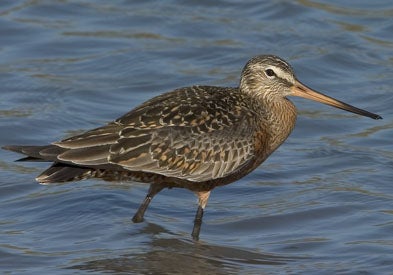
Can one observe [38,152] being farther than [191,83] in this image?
No

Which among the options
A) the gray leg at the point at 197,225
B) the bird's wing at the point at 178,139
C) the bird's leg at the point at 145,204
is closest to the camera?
the bird's wing at the point at 178,139

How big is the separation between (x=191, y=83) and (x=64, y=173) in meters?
4.93

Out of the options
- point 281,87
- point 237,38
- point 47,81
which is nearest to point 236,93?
point 281,87

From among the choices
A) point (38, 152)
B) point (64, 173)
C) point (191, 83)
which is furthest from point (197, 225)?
point (191, 83)

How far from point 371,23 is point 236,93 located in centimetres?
623

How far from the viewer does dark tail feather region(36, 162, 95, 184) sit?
10133mm

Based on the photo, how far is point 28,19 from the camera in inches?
667

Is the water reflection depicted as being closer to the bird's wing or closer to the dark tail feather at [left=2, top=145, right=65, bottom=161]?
the bird's wing

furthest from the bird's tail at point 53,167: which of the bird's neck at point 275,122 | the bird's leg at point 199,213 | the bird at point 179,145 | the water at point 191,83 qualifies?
the bird's neck at point 275,122

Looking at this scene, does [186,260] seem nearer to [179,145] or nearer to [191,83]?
[179,145]

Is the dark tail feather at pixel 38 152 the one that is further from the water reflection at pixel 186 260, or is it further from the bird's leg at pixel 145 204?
the bird's leg at pixel 145 204

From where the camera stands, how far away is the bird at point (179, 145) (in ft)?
33.5

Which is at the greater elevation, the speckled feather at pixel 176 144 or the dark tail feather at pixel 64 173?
the speckled feather at pixel 176 144

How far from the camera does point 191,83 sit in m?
14.9
